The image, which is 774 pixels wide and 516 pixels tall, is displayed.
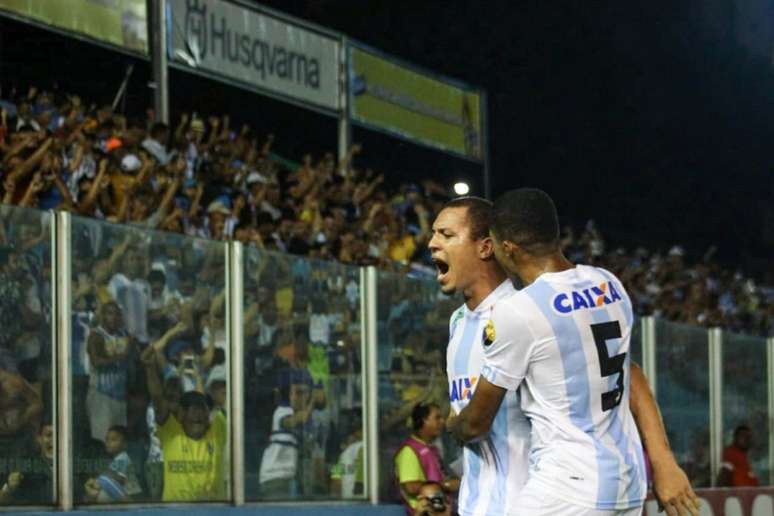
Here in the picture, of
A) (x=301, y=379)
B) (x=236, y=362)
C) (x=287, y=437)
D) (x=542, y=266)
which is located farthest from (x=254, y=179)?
(x=542, y=266)

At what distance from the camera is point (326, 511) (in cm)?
1249

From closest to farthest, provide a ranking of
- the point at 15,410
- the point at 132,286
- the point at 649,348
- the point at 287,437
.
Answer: the point at 15,410 → the point at 132,286 → the point at 287,437 → the point at 649,348

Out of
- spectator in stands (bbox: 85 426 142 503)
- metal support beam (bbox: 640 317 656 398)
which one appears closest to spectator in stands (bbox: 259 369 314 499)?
spectator in stands (bbox: 85 426 142 503)

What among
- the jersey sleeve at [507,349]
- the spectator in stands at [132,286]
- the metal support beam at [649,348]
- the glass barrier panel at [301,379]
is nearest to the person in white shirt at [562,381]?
the jersey sleeve at [507,349]

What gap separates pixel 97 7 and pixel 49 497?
27.2 ft

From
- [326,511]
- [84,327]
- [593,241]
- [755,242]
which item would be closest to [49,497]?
[84,327]

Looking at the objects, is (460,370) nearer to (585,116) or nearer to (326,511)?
(326,511)

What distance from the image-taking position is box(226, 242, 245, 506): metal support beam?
11688mm

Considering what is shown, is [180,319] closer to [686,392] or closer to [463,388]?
[463,388]

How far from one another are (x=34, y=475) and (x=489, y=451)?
5066mm

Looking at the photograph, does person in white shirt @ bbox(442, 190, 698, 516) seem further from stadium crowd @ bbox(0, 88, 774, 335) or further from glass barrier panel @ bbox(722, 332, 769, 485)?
glass barrier panel @ bbox(722, 332, 769, 485)

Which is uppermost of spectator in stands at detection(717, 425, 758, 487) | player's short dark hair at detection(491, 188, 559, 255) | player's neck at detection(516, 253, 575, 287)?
player's short dark hair at detection(491, 188, 559, 255)

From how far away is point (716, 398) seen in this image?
17.6 metres

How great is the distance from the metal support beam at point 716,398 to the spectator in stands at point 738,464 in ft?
0.29
